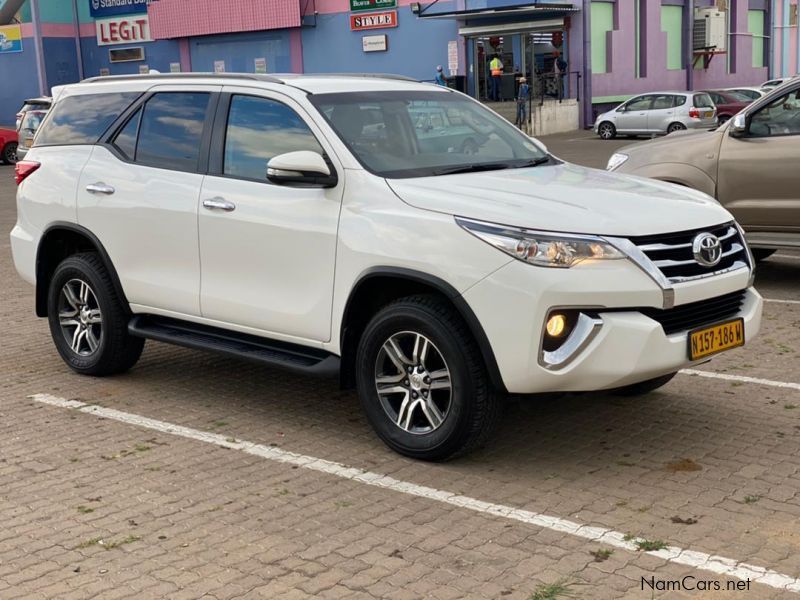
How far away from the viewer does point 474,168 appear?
5.89m

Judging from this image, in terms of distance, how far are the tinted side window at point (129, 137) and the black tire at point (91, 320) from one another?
74 centimetres

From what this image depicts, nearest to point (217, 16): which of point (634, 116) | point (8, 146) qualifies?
point (8, 146)

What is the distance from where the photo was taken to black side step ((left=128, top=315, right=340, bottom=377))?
18.7 feet

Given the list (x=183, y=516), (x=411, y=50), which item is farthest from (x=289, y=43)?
(x=183, y=516)

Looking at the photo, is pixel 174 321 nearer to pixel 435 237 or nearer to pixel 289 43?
pixel 435 237

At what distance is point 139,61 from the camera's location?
45562 millimetres

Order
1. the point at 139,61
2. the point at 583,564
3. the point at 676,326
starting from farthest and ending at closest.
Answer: the point at 139,61 → the point at 676,326 → the point at 583,564

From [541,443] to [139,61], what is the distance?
4288 centimetres

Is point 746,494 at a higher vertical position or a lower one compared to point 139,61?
lower

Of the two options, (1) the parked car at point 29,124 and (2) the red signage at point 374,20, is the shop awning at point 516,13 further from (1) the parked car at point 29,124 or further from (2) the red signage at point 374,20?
(1) the parked car at point 29,124

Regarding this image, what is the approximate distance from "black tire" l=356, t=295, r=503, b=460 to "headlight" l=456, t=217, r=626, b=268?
477 mm

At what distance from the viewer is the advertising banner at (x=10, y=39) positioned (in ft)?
148

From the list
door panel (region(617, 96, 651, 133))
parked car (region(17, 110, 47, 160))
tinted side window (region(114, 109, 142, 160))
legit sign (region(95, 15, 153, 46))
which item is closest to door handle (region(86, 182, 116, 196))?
tinted side window (region(114, 109, 142, 160))

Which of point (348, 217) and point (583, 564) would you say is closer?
point (583, 564)
